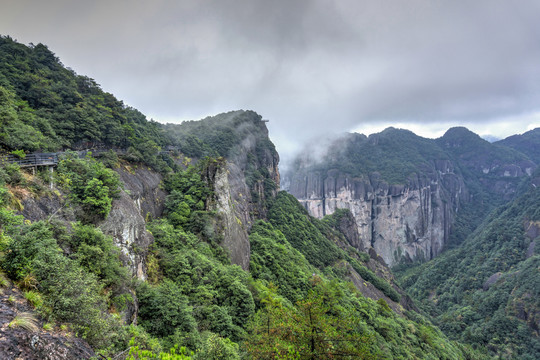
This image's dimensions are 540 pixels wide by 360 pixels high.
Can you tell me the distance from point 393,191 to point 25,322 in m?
151

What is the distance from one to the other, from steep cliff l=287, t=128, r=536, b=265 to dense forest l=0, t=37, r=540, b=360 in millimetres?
70726

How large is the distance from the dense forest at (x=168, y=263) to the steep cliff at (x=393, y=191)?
2784 inches

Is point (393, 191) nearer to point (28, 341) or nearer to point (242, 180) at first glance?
point (242, 180)

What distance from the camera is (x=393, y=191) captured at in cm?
13750

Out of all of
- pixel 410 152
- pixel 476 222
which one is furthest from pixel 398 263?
pixel 410 152

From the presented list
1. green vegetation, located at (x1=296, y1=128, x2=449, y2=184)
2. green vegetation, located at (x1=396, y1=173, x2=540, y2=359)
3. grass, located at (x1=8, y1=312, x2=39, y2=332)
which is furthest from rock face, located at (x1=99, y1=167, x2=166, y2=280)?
green vegetation, located at (x1=296, y1=128, x2=449, y2=184)

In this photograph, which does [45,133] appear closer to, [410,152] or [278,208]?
[278,208]

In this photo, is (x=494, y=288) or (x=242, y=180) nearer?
(x=242, y=180)

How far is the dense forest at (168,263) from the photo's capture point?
7816 millimetres

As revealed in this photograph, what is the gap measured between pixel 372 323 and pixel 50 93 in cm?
4244

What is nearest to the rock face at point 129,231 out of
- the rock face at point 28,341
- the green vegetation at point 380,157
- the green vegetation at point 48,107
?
the green vegetation at point 48,107

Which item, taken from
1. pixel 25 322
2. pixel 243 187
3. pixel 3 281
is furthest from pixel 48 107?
pixel 243 187

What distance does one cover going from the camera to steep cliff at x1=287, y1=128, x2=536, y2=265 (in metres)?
133

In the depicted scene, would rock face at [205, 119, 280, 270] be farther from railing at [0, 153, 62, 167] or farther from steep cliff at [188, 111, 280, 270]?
railing at [0, 153, 62, 167]
